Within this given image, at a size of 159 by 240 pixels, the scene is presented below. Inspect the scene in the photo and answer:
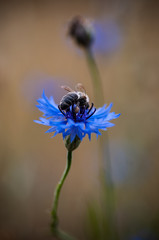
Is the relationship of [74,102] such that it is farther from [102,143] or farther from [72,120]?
[102,143]

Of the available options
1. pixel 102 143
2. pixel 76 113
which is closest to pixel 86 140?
pixel 102 143

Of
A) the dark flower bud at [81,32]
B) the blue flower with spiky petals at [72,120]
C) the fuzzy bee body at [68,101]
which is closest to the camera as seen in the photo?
the blue flower with spiky petals at [72,120]

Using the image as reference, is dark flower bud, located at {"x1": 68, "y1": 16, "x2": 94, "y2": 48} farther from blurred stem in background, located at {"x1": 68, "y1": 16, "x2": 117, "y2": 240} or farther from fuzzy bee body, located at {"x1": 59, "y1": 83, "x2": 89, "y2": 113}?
fuzzy bee body, located at {"x1": 59, "y1": 83, "x2": 89, "y2": 113}

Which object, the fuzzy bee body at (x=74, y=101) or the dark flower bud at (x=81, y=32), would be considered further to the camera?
the dark flower bud at (x=81, y=32)

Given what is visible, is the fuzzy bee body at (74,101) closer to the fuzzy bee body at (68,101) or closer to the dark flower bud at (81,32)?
the fuzzy bee body at (68,101)

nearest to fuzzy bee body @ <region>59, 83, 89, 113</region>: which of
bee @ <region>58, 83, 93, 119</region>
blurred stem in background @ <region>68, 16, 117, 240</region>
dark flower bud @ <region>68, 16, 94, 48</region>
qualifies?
bee @ <region>58, 83, 93, 119</region>

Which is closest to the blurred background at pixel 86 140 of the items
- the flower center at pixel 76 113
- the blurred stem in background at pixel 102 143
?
the blurred stem in background at pixel 102 143
